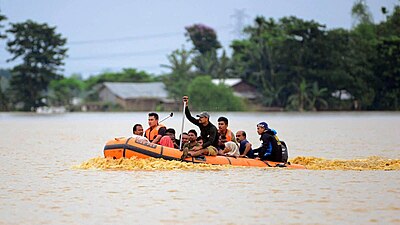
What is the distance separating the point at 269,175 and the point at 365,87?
189 feet

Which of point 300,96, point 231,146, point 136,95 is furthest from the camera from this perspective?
point 136,95

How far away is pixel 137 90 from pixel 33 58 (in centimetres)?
1409

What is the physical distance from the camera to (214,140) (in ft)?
62.6

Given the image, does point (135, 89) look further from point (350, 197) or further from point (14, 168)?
point (350, 197)

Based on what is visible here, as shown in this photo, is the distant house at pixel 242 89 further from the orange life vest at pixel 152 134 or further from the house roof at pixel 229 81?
the orange life vest at pixel 152 134

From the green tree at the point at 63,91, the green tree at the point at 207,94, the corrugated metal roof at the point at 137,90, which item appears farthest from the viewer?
the green tree at the point at 63,91

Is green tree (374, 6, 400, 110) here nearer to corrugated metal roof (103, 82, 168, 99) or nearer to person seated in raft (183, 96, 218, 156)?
corrugated metal roof (103, 82, 168, 99)

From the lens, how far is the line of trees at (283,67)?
74688 millimetres

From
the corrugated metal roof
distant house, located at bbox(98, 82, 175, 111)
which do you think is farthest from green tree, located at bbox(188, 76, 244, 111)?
the corrugated metal roof

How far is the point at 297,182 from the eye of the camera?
17.5m

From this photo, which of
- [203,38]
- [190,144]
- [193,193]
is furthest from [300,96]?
[193,193]

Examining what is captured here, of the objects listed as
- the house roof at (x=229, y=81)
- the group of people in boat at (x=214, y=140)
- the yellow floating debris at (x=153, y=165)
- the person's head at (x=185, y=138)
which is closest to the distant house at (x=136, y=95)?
the house roof at (x=229, y=81)

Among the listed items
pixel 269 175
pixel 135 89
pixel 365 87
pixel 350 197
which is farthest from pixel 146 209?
pixel 135 89

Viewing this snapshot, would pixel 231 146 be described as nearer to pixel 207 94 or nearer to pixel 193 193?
pixel 193 193
